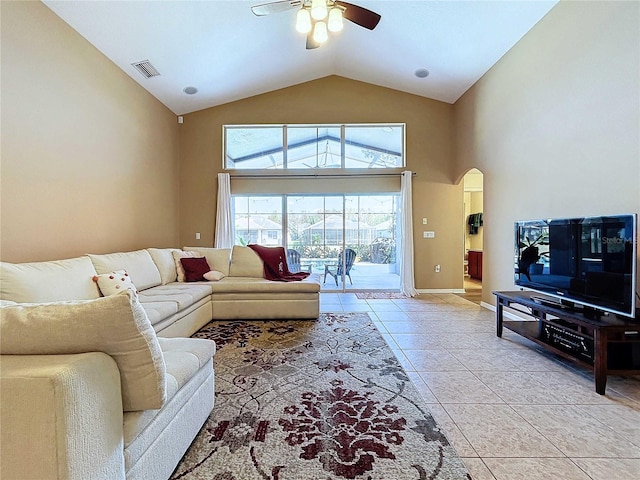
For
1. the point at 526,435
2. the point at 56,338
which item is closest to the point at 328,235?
the point at 526,435

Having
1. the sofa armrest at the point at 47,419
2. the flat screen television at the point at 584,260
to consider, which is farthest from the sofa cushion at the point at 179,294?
the flat screen television at the point at 584,260

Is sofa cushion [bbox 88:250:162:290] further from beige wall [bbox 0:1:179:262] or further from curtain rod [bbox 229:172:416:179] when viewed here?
curtain rod [bbox 229:172:416:179]

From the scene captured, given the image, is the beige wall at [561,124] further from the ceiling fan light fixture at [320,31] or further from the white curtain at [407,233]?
the ceiling fan light fixture at [320,31]

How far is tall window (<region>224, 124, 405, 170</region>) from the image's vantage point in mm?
5840

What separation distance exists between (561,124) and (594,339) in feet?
7.38

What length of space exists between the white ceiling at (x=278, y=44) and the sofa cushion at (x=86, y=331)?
11.5 ft

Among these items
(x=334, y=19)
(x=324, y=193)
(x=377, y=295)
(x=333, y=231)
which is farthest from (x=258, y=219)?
(x=334, y=19)

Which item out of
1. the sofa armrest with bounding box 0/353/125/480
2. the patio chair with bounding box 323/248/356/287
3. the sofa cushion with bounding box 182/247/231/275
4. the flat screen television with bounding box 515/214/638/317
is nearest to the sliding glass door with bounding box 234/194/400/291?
the patio chair with bounding box 323/248/356/287

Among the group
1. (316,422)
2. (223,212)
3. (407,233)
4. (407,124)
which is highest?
(407,124)

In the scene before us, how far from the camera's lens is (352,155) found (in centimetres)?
586

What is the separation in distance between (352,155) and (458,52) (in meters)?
2.34

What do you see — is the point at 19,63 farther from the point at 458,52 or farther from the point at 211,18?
the point at 458,52

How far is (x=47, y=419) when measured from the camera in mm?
871

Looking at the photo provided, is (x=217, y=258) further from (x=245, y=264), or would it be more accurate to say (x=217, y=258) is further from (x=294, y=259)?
(x=294, y=259)
